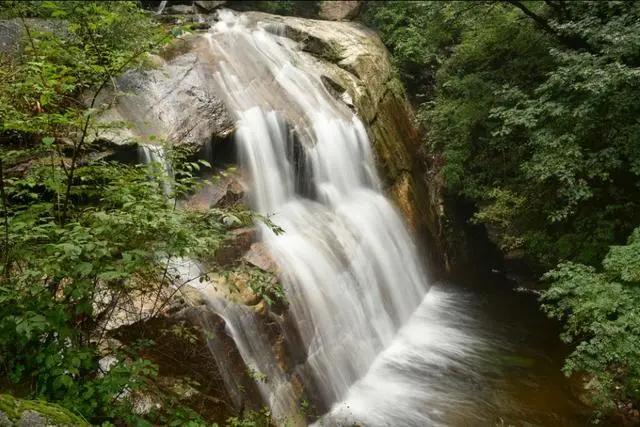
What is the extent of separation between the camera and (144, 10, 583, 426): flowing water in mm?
6176

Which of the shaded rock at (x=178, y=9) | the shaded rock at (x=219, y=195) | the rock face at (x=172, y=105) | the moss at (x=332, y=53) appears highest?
the shaded rock at (x=178, y=9)

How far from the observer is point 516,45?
9.80 meters

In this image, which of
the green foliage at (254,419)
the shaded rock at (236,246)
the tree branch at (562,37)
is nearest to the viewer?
the green foliage at (254,419)

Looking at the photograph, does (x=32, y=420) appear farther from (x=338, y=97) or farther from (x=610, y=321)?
(x=338, y=97)

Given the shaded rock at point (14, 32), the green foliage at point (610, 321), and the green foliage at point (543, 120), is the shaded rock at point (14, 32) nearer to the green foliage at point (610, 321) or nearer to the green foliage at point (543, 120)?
the green foliage at point (543, 120)

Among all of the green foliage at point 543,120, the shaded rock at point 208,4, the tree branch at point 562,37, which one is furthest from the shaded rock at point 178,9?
the tree branch at point 562,37

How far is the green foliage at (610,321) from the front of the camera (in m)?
5.07

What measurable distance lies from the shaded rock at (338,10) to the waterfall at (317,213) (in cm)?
357

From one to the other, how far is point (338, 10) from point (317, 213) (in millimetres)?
8572

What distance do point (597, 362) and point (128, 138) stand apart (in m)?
6.27

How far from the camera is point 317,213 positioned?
336 inches

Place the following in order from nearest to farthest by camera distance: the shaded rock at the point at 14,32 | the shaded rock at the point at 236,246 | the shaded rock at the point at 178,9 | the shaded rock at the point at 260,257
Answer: the shaded rock at the point at 14,32 < the shaded rock at the point at 236,246 < the shaded rock at the point at 260,257 < the shaded rock at the point at 178,9

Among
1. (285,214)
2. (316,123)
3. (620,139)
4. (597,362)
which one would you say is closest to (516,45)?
(620,139)

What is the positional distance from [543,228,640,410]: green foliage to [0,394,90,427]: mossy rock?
16.2 ft
